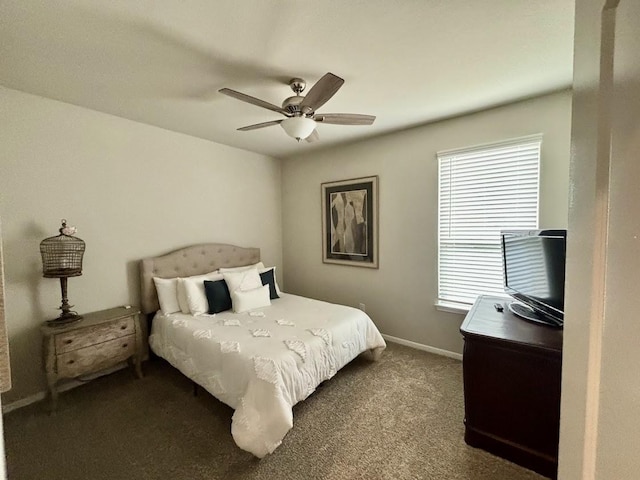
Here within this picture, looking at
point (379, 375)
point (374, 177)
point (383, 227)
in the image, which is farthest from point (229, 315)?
point (374, 177)

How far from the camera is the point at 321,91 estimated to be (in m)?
1.68

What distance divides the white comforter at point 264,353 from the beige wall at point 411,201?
71cm

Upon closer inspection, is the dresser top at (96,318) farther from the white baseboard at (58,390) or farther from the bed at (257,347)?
the white baseboard at (58,390)

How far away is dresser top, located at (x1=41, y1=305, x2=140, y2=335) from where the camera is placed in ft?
6.98

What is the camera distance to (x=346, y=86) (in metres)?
2.15

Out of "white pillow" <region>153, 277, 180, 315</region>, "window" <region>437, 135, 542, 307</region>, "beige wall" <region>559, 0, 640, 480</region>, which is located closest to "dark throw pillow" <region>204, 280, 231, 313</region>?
"white pillow" <region>153, 277, 180, 315</region>

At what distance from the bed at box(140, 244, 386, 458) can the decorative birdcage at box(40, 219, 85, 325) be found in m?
0.57

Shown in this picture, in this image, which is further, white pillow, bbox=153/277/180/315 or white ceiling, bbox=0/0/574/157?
white pillow, bbox=153/277/180/315

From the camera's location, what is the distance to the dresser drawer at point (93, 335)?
6.99 feet

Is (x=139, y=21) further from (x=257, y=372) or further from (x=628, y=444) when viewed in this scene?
(x=628, y=444)

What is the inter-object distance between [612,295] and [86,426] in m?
3.01

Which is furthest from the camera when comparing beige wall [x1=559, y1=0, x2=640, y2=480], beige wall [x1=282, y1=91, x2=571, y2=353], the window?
the window

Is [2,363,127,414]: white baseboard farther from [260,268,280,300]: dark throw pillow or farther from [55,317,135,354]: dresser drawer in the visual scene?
[260,268,280,300]: dark throw pillow

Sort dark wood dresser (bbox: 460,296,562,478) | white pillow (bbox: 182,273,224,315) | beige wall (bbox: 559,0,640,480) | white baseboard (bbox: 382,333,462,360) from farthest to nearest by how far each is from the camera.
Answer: white baseboard (bbox: 382,333,462,360), white pillow (bbox: 182,273,224,315), dark wood dresser (bbox: 460,296,562,478), beige wall (bbox: 559,0,640,480)
